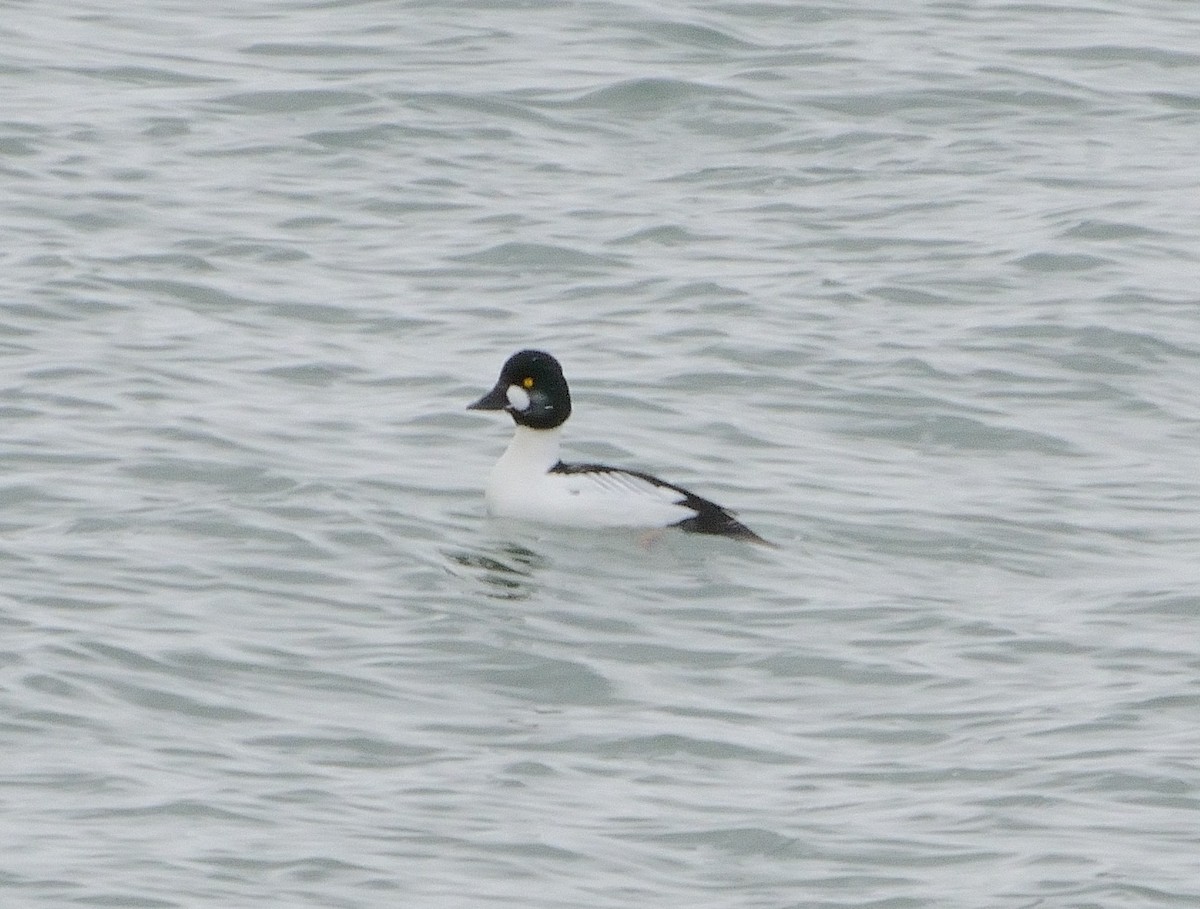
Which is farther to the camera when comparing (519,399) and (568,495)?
(519,399)

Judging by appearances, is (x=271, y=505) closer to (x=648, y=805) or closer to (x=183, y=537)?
(x=183, y=537)

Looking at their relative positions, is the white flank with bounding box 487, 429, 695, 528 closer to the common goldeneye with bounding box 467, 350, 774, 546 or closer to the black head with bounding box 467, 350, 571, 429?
the common goldeneye with bounding box 467, 350, 774, 546

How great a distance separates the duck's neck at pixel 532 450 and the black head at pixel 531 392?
0.04m

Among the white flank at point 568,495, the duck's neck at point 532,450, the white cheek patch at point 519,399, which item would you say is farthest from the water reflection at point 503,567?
the white cheek patch at point 519,399

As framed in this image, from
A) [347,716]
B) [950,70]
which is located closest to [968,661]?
[347,716]

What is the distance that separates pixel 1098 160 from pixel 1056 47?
2753 millimetres

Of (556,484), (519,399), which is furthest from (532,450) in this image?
(519,399)

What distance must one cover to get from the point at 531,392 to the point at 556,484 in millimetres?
546

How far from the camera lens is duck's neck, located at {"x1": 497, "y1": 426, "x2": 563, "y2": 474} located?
44.3ft

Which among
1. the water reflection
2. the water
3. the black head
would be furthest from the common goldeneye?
the water reflection

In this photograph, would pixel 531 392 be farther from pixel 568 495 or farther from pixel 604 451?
pixel 604 451

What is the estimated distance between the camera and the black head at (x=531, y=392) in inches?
546

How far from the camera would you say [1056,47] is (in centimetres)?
2211

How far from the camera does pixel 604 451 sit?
580 inches
